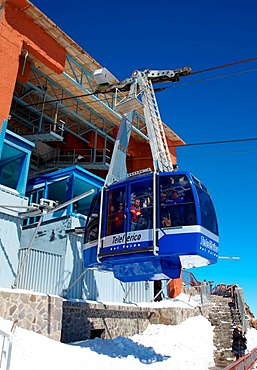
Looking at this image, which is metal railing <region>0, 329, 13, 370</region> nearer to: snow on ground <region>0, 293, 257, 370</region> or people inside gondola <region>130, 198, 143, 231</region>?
snow on ground <region>0, 293, 257, 370</region>

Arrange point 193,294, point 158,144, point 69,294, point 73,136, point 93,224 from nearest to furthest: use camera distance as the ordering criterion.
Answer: point 93,224, point 158,144, point 69,294, point 193,294, point 73,136

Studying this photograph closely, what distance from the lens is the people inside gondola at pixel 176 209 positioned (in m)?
8.34

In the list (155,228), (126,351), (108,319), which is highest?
(155,228)

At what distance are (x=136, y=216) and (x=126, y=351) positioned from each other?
527cm

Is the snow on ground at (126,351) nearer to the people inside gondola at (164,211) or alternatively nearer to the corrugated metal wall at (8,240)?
the corrugated metal wall at (8,240)

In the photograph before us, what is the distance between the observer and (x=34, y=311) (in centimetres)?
1018

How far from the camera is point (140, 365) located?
1026cm

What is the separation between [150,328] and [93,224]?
8507mm

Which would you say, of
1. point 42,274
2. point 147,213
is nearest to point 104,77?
point 147,213

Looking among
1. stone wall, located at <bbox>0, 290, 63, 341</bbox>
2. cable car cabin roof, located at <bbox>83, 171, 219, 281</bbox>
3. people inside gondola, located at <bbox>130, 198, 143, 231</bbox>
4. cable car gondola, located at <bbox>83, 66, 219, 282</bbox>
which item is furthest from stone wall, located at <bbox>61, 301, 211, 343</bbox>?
people inside gondola, located at <bbox>130, 198, 143, 231</bbox>

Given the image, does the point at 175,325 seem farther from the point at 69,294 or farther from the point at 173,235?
the point at 173,235

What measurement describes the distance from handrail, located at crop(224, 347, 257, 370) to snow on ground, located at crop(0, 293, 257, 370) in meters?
1.83

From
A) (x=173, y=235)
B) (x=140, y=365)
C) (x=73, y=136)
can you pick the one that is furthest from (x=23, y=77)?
(x=140, y=365)

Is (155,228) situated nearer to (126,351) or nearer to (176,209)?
(176,209)
